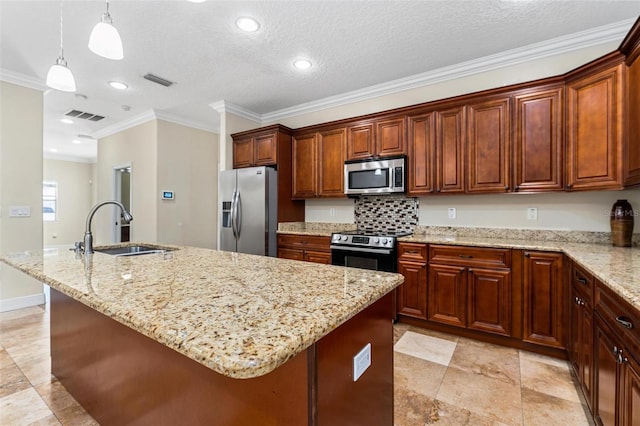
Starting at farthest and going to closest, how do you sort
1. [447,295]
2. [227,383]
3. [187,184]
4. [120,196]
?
[120,196] < [187,184] < [447,295] < [227,383]

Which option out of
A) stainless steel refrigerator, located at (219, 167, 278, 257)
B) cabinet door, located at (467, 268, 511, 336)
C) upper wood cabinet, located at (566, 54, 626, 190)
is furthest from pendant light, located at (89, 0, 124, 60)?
upper wood cabinet, located at (566, 54, 626, 190)

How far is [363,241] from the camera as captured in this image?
123 inches

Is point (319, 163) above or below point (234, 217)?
above

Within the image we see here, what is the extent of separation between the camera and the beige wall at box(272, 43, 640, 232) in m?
2.61

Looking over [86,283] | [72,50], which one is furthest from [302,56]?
[86,283]

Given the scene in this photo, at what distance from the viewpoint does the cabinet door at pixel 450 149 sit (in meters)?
2.95

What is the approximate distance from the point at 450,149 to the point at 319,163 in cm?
156

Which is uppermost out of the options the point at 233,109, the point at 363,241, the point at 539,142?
the point at 233,109

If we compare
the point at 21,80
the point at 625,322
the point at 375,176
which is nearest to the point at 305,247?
the point at 375,176

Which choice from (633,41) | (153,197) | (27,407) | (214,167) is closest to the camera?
(27,407)

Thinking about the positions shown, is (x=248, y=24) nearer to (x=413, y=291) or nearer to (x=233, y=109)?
(x=233, y=109)

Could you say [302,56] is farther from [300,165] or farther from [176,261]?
[176,261]

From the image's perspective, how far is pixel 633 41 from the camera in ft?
6.43

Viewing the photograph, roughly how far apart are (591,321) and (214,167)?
5555mm
